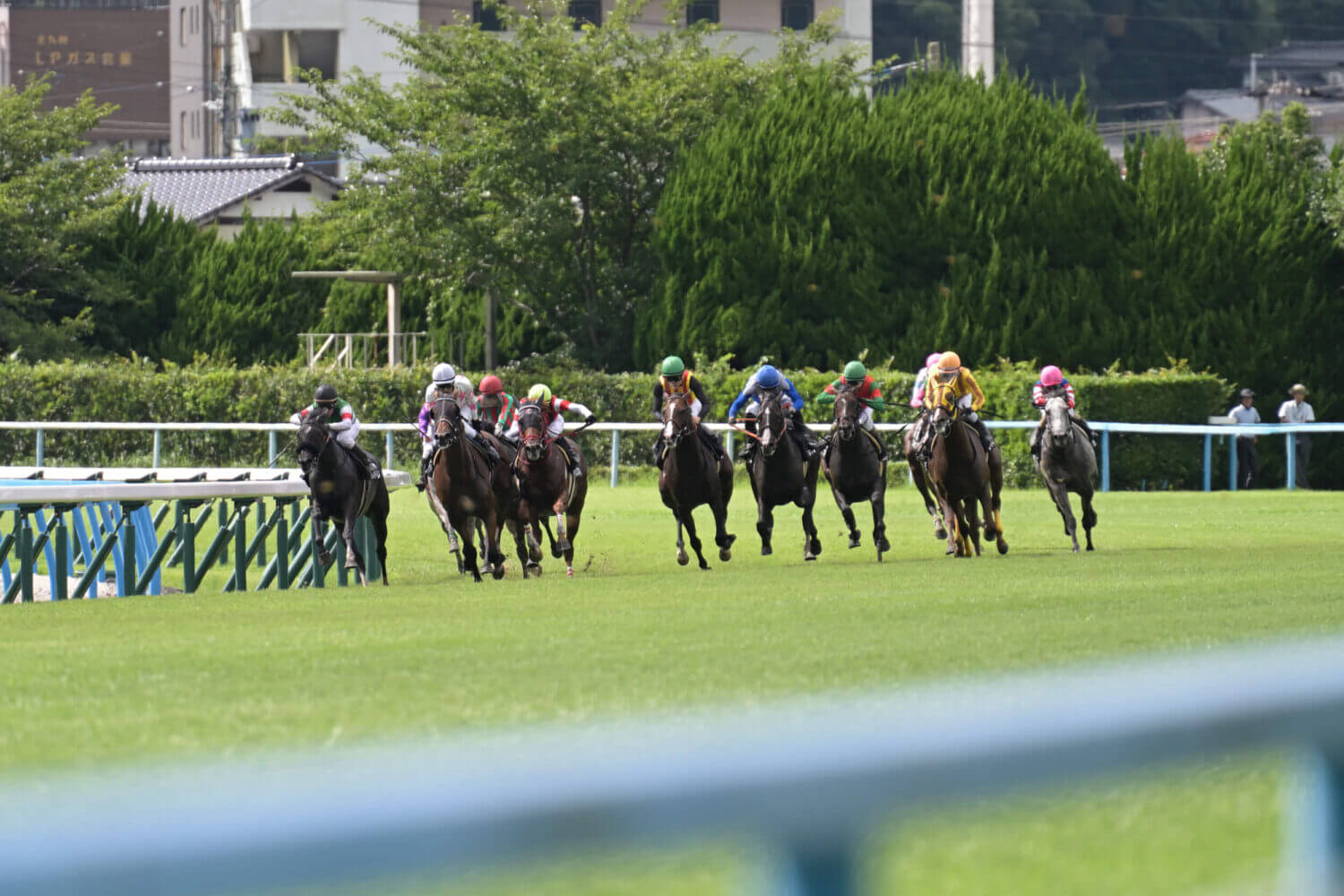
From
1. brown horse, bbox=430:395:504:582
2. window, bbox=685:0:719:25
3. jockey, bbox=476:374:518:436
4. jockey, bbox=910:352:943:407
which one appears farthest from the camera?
window, bbox=685:0:719:25

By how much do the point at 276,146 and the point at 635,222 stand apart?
25.8 meters

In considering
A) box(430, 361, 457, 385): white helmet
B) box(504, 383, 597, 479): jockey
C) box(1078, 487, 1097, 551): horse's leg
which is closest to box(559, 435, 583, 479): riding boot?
box(504, 383, 597, 479): jockey

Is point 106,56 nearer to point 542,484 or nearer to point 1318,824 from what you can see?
point 542,484

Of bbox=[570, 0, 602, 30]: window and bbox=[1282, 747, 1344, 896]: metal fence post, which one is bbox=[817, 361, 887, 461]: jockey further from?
bbox=[570, 0, 602, 30]: window

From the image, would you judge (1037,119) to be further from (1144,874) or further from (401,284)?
(1144,874)

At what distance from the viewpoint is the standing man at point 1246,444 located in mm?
28047

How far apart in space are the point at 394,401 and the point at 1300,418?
13.7m

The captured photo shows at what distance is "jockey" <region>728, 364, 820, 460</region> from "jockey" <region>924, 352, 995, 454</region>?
103 cm

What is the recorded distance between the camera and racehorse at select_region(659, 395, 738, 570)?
16.1m

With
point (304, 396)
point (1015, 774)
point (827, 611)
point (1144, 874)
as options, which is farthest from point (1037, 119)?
point (1015, 774)

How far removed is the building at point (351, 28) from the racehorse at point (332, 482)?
44.1 meters

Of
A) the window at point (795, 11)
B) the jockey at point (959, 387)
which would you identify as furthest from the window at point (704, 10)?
the jockey at point (959, 387)

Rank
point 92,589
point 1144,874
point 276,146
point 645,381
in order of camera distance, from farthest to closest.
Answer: point 276,146, point 645,381, point 92,589, point 1144,874

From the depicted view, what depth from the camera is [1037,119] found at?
3291cm
